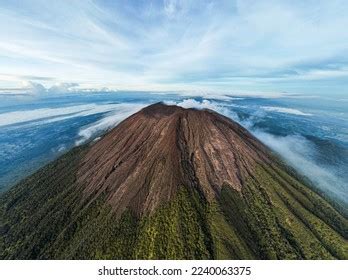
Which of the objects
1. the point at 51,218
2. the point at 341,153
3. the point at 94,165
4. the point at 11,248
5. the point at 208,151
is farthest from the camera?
the point at 341,153

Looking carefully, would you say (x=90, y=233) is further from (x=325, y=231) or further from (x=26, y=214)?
(x=325, y=231)

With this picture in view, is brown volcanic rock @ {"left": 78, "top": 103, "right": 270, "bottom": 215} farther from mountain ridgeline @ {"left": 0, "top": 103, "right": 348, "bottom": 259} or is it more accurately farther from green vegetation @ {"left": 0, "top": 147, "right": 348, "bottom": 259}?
green vegetation @ {"left": 0, "top": 147, "right": 348, "bottom": 259}

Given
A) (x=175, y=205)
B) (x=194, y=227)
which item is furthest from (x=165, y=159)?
(x=194, y=227)

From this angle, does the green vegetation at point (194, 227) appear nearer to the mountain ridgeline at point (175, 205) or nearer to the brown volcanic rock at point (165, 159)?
the mountain ridgeline at point (175, 205)

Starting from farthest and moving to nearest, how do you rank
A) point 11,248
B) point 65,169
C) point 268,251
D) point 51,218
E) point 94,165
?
1. point 65,169
2. point 94,165
3. point 51,218
4. point 11,248
5. point 268,251

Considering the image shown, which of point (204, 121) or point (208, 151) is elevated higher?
point (204, 121)

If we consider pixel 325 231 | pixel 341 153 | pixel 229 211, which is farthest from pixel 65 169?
pixel 341 153

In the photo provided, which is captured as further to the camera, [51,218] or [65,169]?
[65,169]

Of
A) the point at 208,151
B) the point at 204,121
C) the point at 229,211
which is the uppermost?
the point at 204,121
